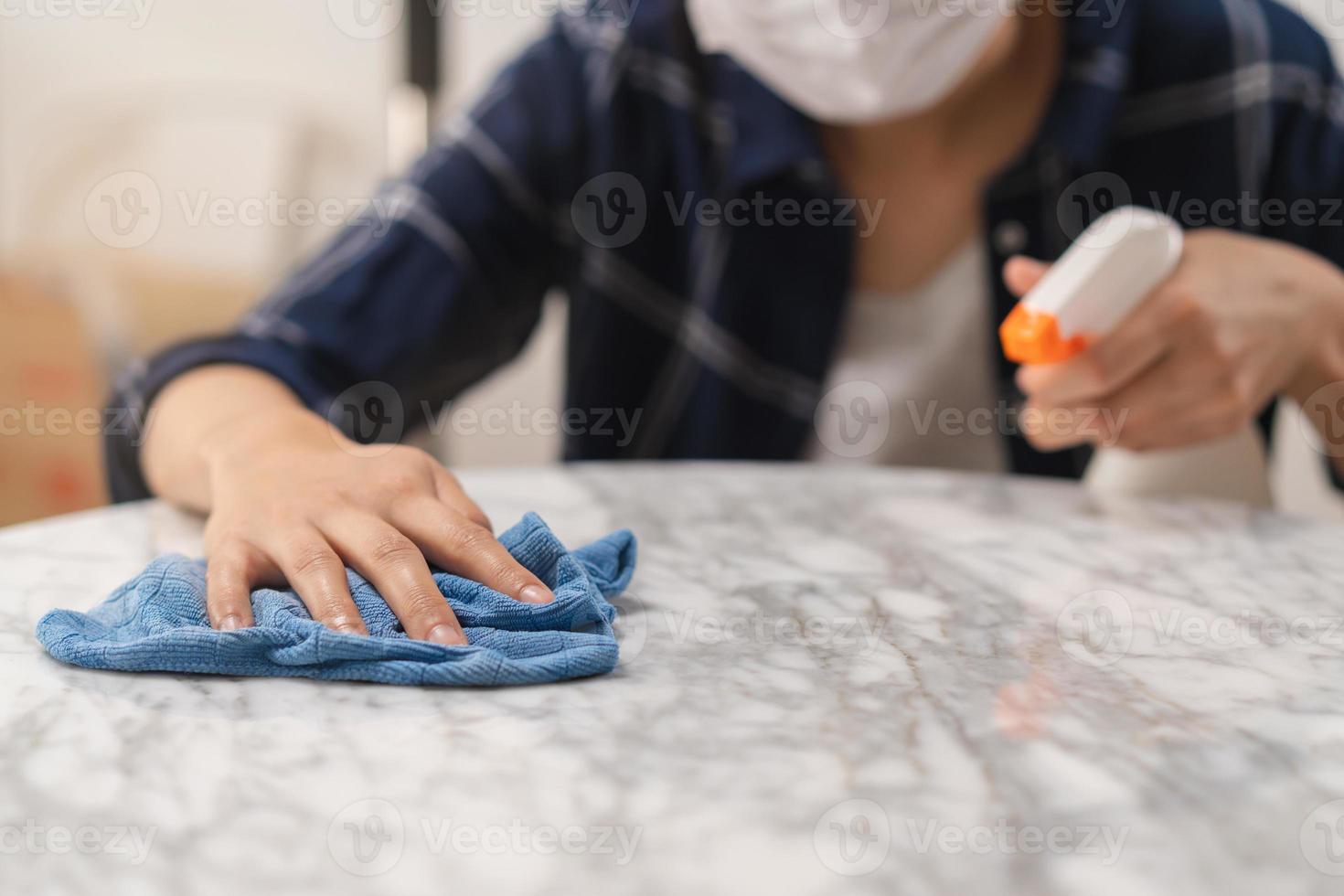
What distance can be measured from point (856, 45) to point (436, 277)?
37 cm

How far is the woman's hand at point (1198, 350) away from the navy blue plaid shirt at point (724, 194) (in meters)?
0.22

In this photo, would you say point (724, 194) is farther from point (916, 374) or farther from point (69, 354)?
point (69, 354)

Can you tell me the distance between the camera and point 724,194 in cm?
96

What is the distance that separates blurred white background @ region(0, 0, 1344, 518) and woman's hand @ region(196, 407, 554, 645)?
52.9 inches

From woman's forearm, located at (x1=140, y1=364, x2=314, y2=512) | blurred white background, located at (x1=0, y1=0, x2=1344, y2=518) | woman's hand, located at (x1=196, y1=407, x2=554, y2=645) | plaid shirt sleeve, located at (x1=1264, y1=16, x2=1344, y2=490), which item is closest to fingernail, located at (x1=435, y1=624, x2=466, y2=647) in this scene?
woman's hand, located at (x1=196, y1=407, x2=554, y2=645)

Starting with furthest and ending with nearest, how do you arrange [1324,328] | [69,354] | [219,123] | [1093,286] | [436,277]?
[219,123] → [69,354] → [436,277] → [1324,328] → [1093,286]

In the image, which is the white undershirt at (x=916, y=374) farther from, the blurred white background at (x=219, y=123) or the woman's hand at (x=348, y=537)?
the blurred white background at (x=219, y=123)

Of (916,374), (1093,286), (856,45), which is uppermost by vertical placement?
(856,45)

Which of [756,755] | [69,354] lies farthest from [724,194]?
[69,354]

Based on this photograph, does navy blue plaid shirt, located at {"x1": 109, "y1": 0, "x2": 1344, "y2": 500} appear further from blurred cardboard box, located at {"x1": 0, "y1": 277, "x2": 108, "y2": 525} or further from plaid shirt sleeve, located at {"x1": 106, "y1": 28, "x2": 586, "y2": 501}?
blurred cardboard box, located at {"x1": 0, "y1": 277, "x2": 108, "y2": 525}

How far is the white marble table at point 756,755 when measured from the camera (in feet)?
0.92

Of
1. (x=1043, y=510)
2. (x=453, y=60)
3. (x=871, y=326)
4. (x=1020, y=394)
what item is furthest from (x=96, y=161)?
(x=1043, y=510)

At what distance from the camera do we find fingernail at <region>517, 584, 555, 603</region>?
17.0 inches

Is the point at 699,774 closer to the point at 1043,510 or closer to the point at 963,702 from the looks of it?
the point at 963,702
